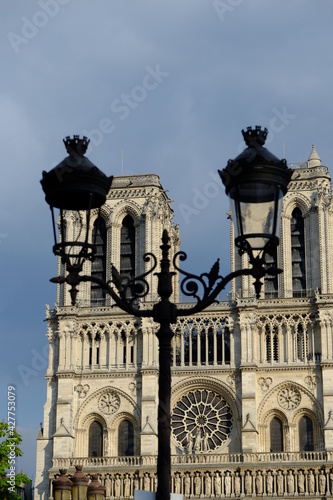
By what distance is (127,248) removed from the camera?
54.4m

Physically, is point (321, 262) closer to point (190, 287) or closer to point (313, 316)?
point (313, 316)

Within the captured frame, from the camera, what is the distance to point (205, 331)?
172 ft

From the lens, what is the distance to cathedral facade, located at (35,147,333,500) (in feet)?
164

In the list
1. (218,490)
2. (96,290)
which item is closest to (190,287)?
(218,490)

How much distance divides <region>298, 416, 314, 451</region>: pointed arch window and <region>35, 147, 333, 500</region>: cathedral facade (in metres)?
0.05

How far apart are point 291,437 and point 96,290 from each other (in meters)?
12.7

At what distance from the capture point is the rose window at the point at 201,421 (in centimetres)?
5131

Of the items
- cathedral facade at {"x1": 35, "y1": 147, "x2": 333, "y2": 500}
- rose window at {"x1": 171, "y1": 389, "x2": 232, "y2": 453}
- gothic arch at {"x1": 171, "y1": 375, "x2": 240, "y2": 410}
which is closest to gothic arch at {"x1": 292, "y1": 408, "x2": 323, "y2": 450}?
cathedral facade at {"x1": 35, "y1": 147, "x2": 333, "y2": 500}

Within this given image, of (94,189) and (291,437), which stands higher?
(291,437)

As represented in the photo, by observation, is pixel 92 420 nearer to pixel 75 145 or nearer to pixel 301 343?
pixel 301 343

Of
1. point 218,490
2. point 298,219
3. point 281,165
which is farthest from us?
point 298,219

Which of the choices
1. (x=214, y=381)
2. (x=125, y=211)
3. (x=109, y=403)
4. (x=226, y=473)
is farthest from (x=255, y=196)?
(x=125, y=211)

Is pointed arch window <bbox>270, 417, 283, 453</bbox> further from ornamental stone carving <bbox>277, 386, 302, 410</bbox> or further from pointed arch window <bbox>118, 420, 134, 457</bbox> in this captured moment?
pointed arch window <bbox>118, 420, 134, 457</bbox>

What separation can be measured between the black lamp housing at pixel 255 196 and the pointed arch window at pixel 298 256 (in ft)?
138
